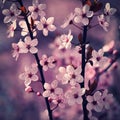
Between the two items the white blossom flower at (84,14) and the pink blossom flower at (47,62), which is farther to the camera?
the pink blossom flower at (47,62)

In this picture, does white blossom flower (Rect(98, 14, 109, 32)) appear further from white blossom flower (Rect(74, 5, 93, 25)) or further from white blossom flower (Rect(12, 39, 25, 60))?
white blossom flower (Rect(12, 39, 25, 60))

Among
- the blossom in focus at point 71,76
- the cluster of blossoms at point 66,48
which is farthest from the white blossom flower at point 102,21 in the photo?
the blossom in focus at point 71,76

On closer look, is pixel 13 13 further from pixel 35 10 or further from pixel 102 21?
pixel 102 21

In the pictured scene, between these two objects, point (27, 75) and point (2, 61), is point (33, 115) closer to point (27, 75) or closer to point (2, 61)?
point (2, 61)

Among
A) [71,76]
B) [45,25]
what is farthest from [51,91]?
[45,25]

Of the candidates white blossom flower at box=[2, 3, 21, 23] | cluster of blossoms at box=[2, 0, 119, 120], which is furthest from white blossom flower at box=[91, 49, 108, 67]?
white blossom flower at box=[2, 3, 21, 23]

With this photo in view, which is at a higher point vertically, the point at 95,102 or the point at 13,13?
the point at 13,13

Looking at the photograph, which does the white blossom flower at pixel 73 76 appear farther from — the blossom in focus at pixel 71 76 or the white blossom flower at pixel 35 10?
the white blossom flower at pixel 35 10
